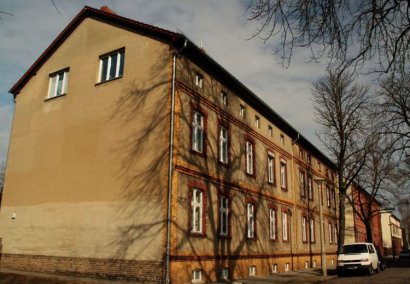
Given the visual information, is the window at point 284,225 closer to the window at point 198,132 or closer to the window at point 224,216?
the window at point 224,216

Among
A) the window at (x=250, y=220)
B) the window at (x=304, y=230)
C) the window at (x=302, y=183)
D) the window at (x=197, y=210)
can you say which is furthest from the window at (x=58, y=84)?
the window at (x=304, y=230)

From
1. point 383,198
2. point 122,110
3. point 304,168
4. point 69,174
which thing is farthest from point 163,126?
point 383,198

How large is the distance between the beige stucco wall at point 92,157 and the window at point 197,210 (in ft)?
6.42

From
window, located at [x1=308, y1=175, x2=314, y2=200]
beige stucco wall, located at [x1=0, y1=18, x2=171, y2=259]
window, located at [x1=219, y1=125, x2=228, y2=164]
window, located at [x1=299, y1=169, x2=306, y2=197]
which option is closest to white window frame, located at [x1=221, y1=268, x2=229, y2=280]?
beige stucco wall, located at [x1=0, y1=18, x2=171, y2=259]

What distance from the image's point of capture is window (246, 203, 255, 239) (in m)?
21.2

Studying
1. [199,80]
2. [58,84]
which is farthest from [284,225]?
[58,84]

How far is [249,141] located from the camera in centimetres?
2288

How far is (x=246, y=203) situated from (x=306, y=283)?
15.9 ft

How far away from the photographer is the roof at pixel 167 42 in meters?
16.8

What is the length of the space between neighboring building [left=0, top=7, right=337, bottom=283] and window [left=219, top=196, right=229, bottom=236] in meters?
0.05

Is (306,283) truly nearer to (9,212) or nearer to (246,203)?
(246,203)

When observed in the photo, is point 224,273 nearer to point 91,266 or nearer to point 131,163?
point 91,266

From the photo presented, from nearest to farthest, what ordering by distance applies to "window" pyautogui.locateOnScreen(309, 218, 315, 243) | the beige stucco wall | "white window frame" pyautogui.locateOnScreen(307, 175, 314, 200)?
the beige stucco wall < "window" pyautogui.locateOnScreen(309, 218, 315, 243) < "white window frame" pyautogui.locateOnScreen(307, 175, 314, 200)

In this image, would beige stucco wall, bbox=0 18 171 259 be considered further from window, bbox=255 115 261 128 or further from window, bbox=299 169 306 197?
window, bbox=299 169 306 197
